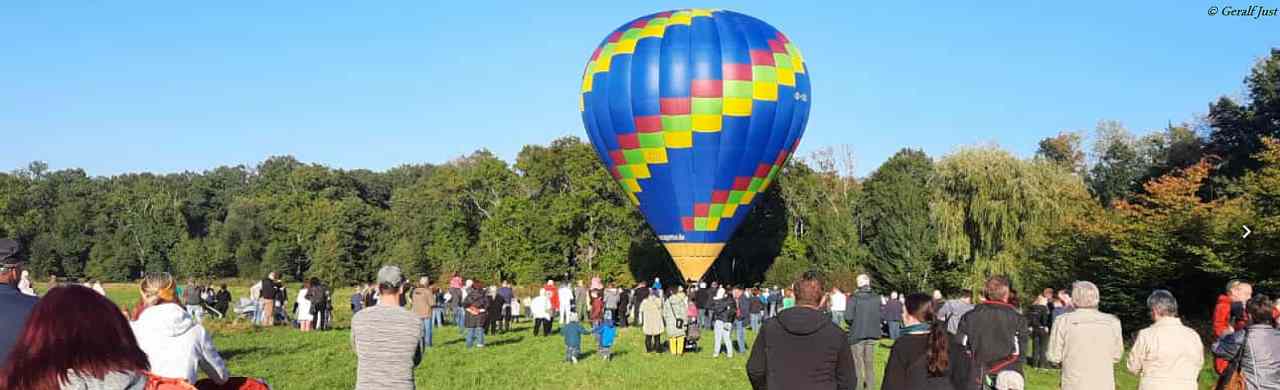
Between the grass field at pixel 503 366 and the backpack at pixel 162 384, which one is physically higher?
the backpack at pixel 162 384

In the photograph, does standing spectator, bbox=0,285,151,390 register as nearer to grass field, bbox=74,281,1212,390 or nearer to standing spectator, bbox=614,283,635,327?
grass field, bbox=74,281,1212,390

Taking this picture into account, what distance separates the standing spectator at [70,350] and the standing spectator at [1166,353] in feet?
21.1

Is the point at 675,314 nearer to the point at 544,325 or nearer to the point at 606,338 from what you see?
the point at 606,338

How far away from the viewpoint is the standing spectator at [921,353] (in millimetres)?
6250

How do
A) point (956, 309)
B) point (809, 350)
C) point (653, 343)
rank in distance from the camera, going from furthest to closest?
point (653, 343)
point (956, 309)
point (809, 350)

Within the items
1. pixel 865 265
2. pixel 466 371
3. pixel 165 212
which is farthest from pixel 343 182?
pixel 466 371

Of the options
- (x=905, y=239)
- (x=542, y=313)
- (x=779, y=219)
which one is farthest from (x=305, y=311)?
(x=779, y=219)

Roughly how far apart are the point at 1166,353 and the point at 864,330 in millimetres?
4886

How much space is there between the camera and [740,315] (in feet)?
68.7

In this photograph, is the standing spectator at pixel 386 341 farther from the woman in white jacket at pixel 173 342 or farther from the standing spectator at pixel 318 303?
the standing spectator at pixel 318 303

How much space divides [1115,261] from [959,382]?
24103 mm

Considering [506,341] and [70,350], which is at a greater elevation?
[70,350]

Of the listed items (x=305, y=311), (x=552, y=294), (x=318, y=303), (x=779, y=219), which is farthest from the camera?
(x=779, y=219)

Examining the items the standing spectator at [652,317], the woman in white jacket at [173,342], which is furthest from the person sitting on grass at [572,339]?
the woman in white jacket at [173,342]
